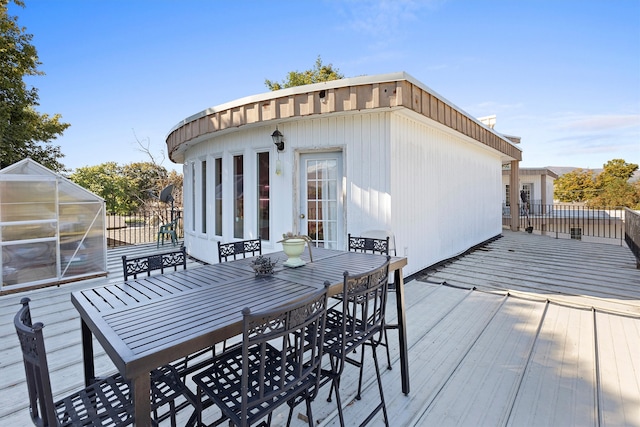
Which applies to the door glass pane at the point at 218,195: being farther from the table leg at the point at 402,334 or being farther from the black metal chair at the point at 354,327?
the table leg at the point at 402,334

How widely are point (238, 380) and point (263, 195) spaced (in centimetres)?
384

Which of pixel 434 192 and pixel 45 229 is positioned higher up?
pixel 434 192

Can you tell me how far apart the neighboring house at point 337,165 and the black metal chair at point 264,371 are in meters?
2.87

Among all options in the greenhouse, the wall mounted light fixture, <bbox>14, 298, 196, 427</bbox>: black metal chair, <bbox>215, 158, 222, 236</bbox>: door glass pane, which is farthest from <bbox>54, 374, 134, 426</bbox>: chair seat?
<bbox>215, 158, 222, 236</bbox>: door glass pane

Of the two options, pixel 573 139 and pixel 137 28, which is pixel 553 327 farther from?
pixel 573 139

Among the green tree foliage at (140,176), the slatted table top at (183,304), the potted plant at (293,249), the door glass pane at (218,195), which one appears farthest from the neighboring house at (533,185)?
the green tree foliage at (140,176)

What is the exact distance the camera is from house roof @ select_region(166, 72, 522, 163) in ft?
11.8

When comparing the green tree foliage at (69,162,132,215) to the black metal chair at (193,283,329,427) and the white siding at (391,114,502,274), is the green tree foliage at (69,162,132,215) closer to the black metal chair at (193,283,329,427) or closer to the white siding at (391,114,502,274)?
the white siding at (391,114,502,274)

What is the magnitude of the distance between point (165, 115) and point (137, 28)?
6004mm

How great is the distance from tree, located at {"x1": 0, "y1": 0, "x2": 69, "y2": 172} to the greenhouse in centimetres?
622

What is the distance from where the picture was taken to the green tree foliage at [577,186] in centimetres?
2456

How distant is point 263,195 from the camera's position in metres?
5.05

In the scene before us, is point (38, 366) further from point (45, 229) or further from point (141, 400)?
point (45, 229)

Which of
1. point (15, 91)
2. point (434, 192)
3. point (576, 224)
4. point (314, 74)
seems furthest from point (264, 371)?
point (576, 224)
